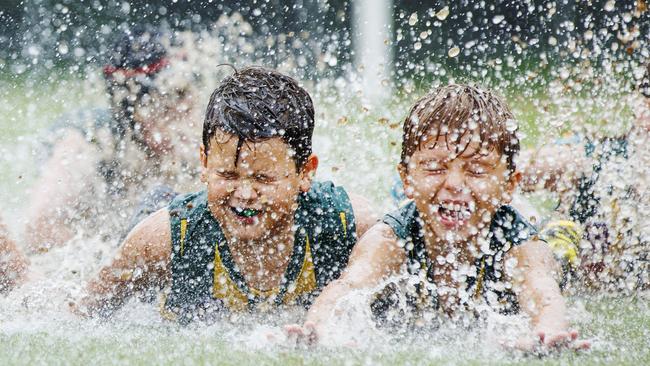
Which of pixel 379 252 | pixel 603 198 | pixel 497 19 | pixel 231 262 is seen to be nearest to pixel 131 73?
pixel 231 262

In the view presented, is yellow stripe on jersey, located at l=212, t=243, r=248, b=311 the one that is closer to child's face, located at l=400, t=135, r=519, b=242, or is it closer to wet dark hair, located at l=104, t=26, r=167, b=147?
child's face, located at l=400, t=135, r=519, b=242

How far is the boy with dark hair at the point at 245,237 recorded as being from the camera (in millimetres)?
3139

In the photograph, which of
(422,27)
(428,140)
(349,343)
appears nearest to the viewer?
(349,343)

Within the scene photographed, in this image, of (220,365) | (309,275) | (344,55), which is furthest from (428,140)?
(344,55)

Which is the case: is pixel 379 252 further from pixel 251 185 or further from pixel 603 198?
pixel 603 198

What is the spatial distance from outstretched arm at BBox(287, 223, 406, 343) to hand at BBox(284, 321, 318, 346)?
0.67 feet

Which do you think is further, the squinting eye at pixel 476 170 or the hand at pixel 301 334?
the squinting eye at pixel 476 170

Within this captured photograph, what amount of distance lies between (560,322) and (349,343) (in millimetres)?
655

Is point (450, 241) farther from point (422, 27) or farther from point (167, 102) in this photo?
point (422, 27)

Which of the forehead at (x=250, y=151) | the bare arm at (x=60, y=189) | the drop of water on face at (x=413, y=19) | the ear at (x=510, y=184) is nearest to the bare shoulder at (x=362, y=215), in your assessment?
the forehead at (x=250, y=151)

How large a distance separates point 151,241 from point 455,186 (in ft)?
3.54

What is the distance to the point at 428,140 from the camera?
305 cm

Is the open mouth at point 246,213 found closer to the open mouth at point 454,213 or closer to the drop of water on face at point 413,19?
the open mouth at point 454,213

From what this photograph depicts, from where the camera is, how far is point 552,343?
2326mm
